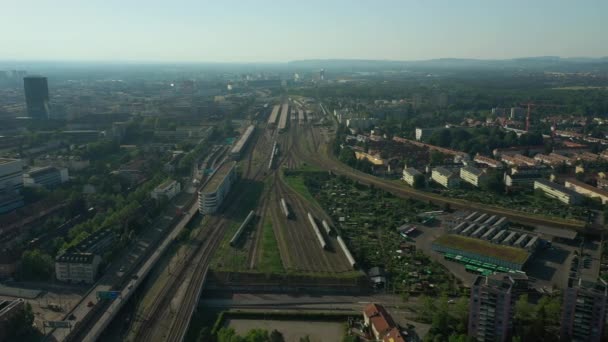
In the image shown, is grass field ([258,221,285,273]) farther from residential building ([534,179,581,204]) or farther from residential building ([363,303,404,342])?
residential building ([534,179,581,204])

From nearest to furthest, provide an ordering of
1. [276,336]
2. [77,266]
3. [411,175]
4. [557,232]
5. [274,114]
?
1. [276,336]
2. [77,266]
3. [557,232]
4. [411,175]
5. [274,114]

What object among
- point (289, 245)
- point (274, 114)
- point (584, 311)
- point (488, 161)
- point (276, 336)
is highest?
point (274, 114)

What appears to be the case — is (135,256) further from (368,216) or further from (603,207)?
(603,207)

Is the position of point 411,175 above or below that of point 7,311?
above

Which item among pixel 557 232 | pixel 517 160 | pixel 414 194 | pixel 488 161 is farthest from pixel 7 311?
pixel 517 160

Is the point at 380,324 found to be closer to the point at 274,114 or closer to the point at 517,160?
the point at 517,160

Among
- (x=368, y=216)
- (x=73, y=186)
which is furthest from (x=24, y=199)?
(x=368, y=216)

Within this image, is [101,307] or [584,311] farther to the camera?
[101,307]
